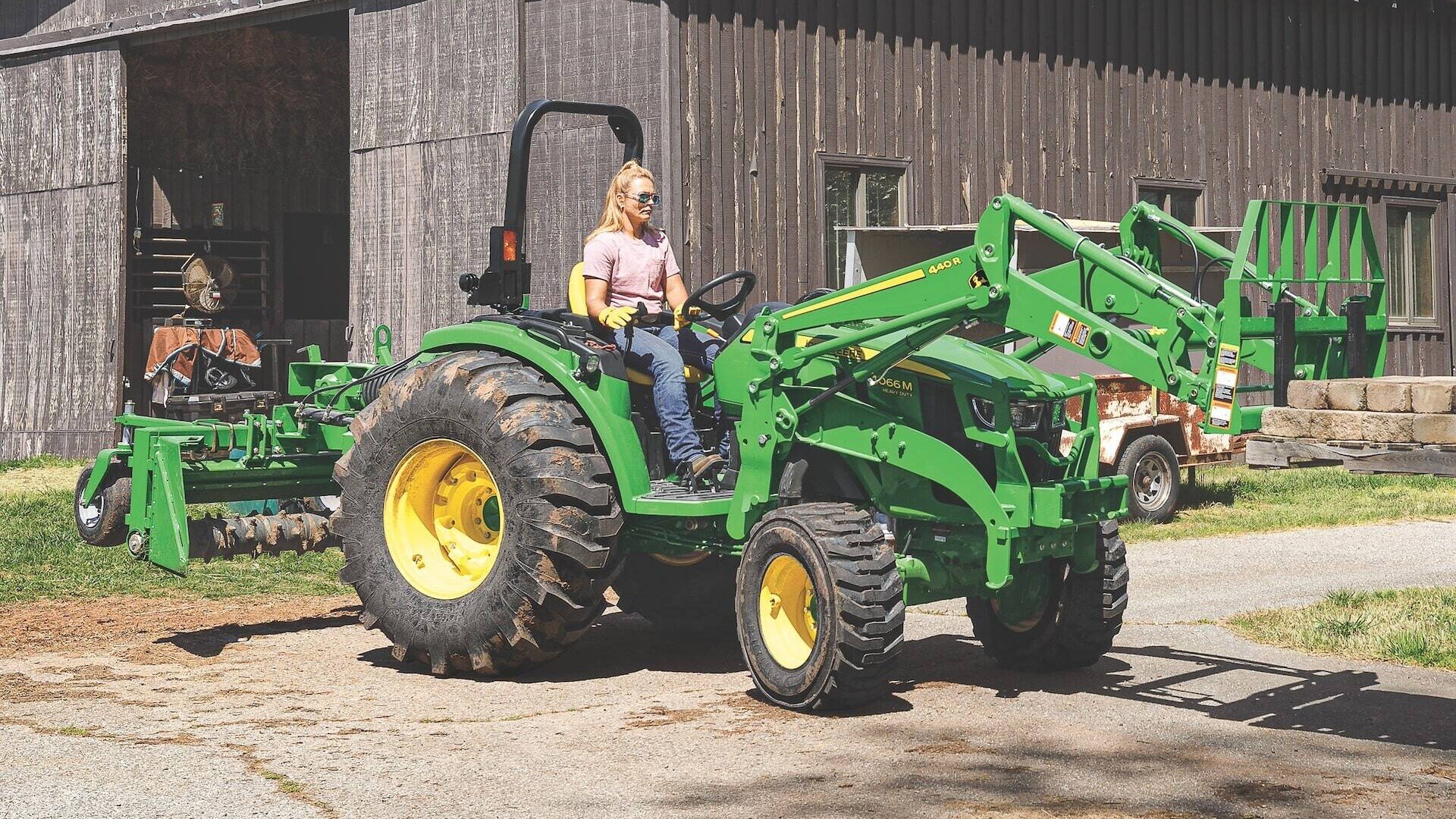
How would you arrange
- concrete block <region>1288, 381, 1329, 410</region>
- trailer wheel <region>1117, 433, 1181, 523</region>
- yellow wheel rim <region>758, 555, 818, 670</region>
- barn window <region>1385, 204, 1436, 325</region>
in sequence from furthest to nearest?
barn window <region>1385, 204, 1436, 325</region>, trailer wheel <region>1117, 433, 1181, 523</region>, yellow wheel rim <region>758, 555, 818, 670</region>, concrete block <region>1288, 381, 1329, 410</region>

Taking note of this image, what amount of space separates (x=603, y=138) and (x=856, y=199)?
8.38 feet

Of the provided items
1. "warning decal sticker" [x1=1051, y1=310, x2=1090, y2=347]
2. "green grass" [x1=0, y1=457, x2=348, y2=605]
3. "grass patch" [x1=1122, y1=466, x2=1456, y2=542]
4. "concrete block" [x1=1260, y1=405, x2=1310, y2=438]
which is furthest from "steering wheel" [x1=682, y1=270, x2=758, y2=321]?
"grass patch" [x1=1122, y1=466, x2=1456, y2=542]

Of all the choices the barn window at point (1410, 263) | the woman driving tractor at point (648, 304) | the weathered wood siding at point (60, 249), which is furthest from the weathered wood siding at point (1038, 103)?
the weathered wood siding at point (60, 249)

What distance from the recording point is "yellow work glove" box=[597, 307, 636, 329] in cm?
806

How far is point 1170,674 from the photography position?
26.1 feet

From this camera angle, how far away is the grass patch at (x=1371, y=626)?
8.37 m

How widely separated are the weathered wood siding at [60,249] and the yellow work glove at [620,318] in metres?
12.3

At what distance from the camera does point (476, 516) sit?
8.55m

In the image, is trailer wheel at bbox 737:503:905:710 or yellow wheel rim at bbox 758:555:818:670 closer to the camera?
trailer wheel at bbox 737:503:905:710

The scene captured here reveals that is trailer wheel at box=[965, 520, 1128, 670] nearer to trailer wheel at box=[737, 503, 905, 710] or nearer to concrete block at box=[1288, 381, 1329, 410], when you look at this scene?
trailer wheel at box=[737, 503, 905, 710]

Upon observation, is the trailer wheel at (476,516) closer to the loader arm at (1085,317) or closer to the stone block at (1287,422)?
the loader arm at (1085,317)

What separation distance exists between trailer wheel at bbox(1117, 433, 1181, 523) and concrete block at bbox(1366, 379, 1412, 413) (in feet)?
25.8

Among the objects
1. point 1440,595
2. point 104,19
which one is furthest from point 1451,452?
point 104,19

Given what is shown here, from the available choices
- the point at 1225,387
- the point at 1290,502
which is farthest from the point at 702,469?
the point at 1290,502
